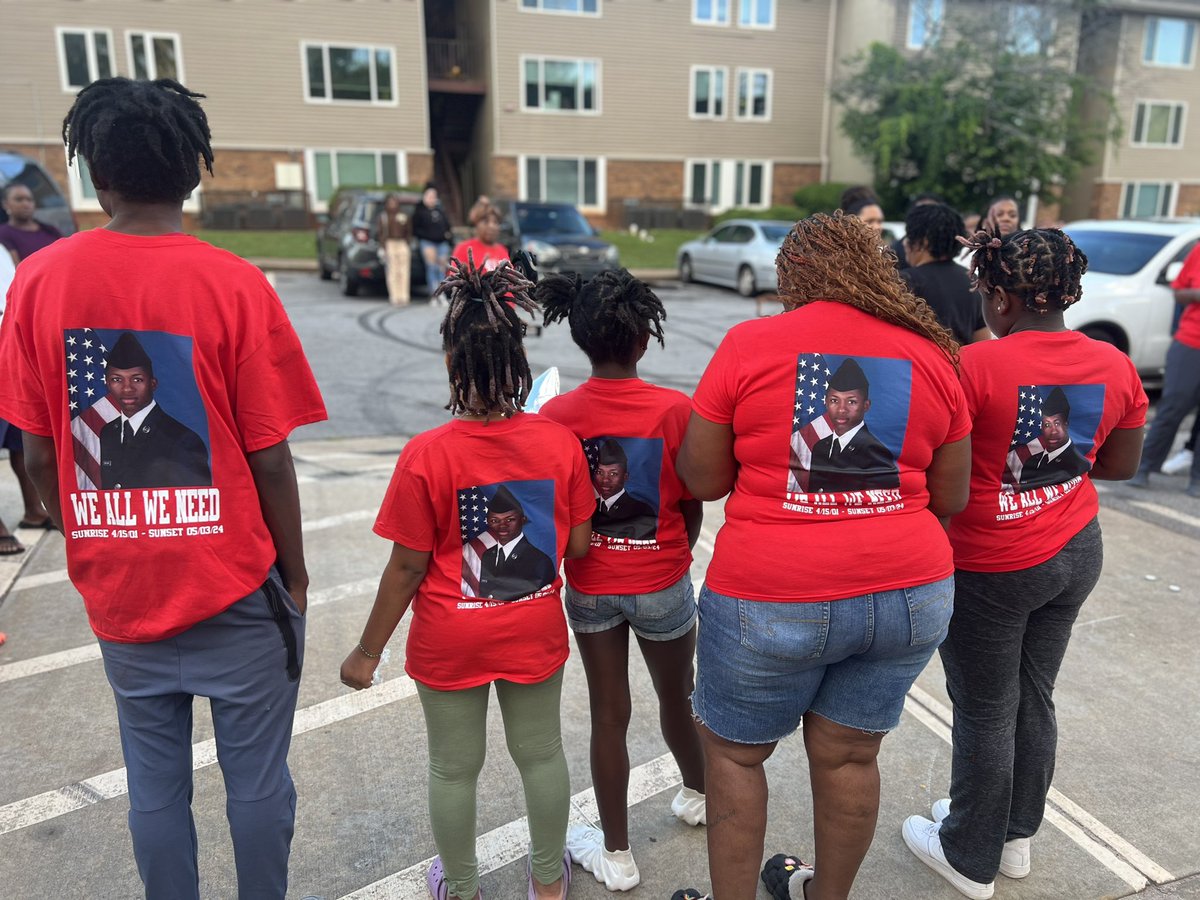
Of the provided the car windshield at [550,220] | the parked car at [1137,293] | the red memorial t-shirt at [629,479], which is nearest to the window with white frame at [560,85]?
the car windshield at [550,220]

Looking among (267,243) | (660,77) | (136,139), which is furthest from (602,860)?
(660,77)

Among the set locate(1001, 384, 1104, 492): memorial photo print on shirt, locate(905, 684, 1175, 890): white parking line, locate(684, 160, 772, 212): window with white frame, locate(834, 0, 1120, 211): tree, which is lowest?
locate(905, 684, 1175, 890): white parking line

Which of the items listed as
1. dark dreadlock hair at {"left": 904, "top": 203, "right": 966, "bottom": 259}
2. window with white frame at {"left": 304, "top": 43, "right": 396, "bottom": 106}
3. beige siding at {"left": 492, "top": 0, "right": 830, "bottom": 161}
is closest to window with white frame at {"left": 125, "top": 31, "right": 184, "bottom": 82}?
window with white frame at {"left": 304, "top": 43, "right": 396, "bottom": 106}

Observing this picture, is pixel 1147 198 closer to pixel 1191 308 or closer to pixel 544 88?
pixel 544 88

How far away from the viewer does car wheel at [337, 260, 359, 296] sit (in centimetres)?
1448

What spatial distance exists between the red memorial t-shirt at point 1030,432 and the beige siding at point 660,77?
25978 millimetres

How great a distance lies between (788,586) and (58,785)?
2.53m

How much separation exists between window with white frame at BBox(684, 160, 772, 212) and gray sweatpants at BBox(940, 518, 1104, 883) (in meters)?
27.3

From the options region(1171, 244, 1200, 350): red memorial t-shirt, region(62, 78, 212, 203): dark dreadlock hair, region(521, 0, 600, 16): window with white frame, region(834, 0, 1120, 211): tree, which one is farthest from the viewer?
region(521, 0, 600, 16): window with white frame

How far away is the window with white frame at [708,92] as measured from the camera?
27.8m

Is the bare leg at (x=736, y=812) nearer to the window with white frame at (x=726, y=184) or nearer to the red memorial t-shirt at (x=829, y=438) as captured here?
the red memorial t-shirt at (x=829, y=438)

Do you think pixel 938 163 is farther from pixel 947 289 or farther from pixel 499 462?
pixel 499 462

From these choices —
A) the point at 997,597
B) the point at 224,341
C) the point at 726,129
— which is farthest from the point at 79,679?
the point at 726,129

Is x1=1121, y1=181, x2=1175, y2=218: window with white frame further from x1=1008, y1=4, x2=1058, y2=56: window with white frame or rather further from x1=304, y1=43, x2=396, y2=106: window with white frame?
x1=304, y1=43, x2=396, y2=106: window with white frame
